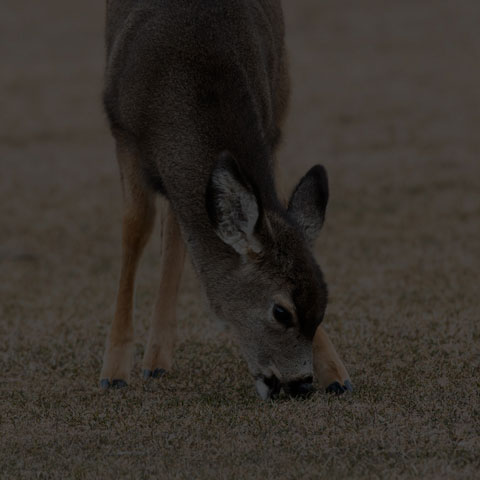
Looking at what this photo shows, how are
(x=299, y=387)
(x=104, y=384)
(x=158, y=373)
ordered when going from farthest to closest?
(x=158, y=373)
(x=104, y=384)
(x=299, y=387)

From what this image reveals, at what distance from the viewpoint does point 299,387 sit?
5.81 metres

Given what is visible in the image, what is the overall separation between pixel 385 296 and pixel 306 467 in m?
4.59

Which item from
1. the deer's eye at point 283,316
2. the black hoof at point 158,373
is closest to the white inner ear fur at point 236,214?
the deer's eye at point 283,316

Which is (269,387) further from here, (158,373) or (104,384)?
(158,373)

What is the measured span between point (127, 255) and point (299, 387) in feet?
6.46

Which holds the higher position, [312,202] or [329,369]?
[312,202]

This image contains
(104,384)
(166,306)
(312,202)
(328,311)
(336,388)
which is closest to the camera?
(312,202)

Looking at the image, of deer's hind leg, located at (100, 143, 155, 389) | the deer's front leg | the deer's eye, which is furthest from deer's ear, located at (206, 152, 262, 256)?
deer's hind leg, located at (100, 143, 155, 389)

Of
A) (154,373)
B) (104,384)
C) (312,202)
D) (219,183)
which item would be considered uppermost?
(219,183)

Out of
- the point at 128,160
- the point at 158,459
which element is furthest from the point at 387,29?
the point at 158,459

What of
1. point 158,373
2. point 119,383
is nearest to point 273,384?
point 119,383

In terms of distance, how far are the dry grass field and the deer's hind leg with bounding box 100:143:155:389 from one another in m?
0.18

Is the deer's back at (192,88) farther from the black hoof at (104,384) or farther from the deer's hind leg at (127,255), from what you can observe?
the black hoof at (104,384)

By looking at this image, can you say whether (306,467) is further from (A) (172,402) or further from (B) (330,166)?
(B) (330,166)
